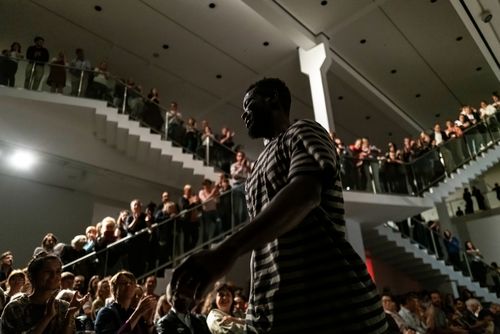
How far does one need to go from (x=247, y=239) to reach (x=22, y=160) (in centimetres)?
1122

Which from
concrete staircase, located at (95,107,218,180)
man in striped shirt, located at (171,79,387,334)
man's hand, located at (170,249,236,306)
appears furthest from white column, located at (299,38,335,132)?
man's hand, located at (170,249,236,306)

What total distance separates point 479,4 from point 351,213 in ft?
22.2

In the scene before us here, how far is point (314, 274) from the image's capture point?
3.48 ft

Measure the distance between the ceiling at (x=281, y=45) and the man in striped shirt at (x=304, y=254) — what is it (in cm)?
1066

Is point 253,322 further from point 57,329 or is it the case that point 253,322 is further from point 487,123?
point 487,123

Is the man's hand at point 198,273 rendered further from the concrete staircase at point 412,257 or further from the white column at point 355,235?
the concrete staircase at point 412,257

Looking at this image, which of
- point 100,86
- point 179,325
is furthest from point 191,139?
point 179,325

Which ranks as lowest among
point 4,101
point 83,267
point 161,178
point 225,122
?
point 83,267

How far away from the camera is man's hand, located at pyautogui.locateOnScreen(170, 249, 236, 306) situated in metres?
0.84

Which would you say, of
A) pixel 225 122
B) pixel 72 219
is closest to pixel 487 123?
pixel 225 122

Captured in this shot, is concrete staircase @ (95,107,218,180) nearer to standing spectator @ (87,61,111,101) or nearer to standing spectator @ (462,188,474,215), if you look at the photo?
standing spectator @ (87,61,111,101)

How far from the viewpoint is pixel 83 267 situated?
6852 millimetres

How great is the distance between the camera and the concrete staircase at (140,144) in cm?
1021

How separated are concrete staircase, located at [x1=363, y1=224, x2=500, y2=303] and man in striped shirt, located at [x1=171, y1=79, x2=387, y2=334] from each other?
10754 mm
